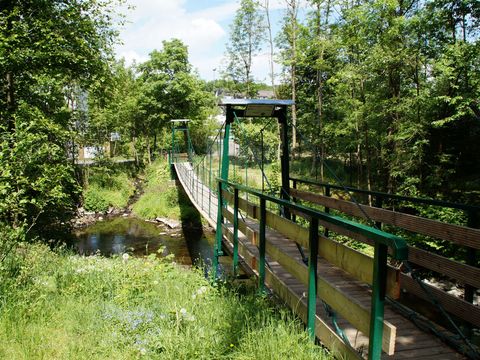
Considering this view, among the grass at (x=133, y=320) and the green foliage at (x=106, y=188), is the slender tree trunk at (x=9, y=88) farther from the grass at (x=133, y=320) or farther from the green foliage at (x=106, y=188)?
the green foliage at (x=106, y=188)

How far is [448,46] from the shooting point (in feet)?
23.6

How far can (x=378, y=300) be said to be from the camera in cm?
137

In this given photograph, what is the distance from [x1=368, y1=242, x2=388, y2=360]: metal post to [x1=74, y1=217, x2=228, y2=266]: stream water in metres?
7.26

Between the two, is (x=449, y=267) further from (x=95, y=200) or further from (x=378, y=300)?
(x=95, y=200)

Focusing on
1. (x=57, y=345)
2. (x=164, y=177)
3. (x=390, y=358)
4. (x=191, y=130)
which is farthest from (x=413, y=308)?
(x=191, y=130)

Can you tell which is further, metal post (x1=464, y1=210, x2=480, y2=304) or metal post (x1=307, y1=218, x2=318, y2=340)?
metal post (x1=464, y1=210, x2=480, y2=304)

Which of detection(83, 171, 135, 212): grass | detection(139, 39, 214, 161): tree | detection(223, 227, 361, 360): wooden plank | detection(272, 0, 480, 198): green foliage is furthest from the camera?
detection(139, 39, 214, 161): tree

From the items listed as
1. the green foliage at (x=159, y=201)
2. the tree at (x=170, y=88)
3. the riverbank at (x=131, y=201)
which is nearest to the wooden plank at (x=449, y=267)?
the riverbank at (x=131, y=201)

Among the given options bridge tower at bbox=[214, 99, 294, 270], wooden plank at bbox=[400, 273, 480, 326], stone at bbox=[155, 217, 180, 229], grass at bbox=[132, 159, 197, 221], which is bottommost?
stone at bbox=[155, 217, 180, 229]

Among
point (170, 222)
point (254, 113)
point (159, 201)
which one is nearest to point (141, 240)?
point (170, 222)

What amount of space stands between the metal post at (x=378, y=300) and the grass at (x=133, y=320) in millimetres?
380

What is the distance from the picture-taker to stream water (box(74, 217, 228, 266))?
959 centimetres

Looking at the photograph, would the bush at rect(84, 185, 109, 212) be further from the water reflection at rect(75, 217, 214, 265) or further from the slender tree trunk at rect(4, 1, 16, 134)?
the slender tree trunk at rect(4, 1, 16, 134)

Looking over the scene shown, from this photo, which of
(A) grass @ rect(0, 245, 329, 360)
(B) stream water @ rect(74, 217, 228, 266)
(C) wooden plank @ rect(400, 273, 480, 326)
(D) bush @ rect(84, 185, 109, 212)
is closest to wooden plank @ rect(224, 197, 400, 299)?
(A) grass @ rect(0, 245, 329, 360)
